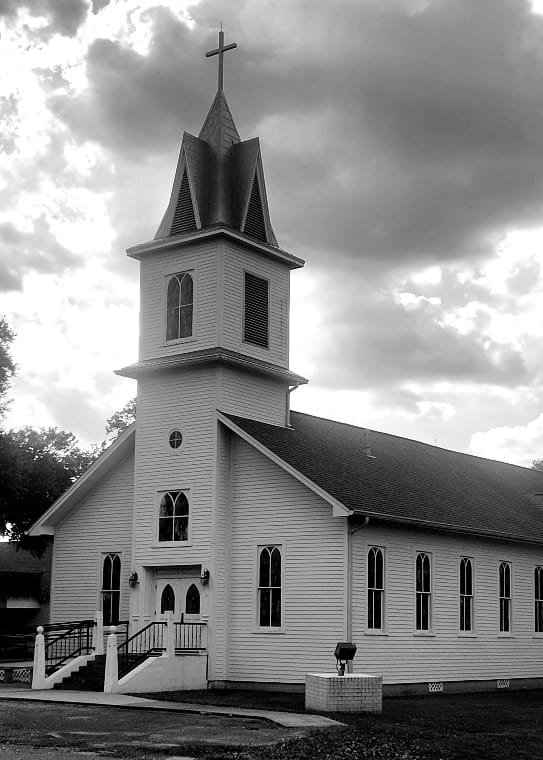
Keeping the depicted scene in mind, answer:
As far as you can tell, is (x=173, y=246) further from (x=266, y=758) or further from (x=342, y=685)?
(x=266, y=758)

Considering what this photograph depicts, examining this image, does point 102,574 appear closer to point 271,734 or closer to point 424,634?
point 424,634

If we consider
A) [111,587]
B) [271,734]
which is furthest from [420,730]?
[111,587]

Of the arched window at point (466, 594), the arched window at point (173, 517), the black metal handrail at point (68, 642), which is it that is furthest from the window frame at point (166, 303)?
the arched window at point (466, 594)

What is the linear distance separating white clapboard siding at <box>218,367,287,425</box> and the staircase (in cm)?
676

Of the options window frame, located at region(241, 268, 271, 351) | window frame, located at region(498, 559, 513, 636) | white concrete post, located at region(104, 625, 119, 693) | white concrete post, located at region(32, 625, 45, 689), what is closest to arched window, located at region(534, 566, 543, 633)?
window frame, located at region(498, 559, 513, 636)

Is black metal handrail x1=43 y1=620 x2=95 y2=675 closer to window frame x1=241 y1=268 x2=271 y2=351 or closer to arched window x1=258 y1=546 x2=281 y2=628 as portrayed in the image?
arched window x1=258 y1=546 x2=281 y2=628

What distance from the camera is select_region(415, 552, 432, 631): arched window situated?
2975 centimetres

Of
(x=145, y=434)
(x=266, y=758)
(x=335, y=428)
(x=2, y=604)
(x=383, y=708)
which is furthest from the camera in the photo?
(x=2, y=604)

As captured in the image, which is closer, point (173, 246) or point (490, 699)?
point (490, 699)

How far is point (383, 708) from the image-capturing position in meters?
23.1

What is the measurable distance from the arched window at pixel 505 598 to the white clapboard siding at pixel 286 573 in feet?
28.2

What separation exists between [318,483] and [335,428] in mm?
8020

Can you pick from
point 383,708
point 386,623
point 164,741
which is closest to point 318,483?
point 386,623

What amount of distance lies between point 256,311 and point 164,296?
2.47m
